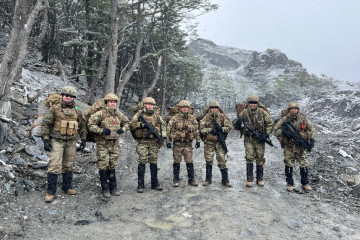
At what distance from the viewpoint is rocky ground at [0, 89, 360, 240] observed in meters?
4.12

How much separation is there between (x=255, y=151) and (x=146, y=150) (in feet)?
8.92

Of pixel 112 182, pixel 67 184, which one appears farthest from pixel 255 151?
pixel 67 184

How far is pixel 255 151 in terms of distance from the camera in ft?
21.8

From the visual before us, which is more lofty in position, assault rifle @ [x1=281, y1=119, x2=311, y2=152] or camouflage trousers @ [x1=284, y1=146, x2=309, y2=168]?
assault rifle @ [x1=281, y1=119, x2=311, y2=152]

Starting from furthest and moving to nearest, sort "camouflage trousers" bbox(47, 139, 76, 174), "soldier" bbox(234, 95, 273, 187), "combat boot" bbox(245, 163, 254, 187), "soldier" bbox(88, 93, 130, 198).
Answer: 1. "soldier" bbox(234, 95, 273, 187)
2. "combat boot" bbox(245, 163, 254, 187)
3. "soldier" bbox(88, 93, 130, 198)
4. "camouflage trousers" bbox(47, 139, 76, 174)

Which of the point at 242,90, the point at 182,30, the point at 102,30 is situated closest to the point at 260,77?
the point at 242,90

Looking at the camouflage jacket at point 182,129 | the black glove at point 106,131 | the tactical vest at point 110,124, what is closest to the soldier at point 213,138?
the camouflage jacket at point 182,129

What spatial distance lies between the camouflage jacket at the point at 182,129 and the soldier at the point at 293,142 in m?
2.05

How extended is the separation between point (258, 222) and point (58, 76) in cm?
1354

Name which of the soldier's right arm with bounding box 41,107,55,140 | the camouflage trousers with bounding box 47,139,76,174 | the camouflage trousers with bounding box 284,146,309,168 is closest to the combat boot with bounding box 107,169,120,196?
the camouflage trousers with bounding box 47,139,76,174

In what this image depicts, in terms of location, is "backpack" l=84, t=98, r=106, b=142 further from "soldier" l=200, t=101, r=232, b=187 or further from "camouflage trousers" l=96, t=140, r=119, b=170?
"soldier" l=200, t=101, r=232, b=187

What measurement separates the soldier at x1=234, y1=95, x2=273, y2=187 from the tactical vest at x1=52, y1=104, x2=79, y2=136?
12.6ft

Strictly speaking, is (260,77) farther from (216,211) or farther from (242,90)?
(216,211)

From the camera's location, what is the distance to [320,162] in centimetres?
855
